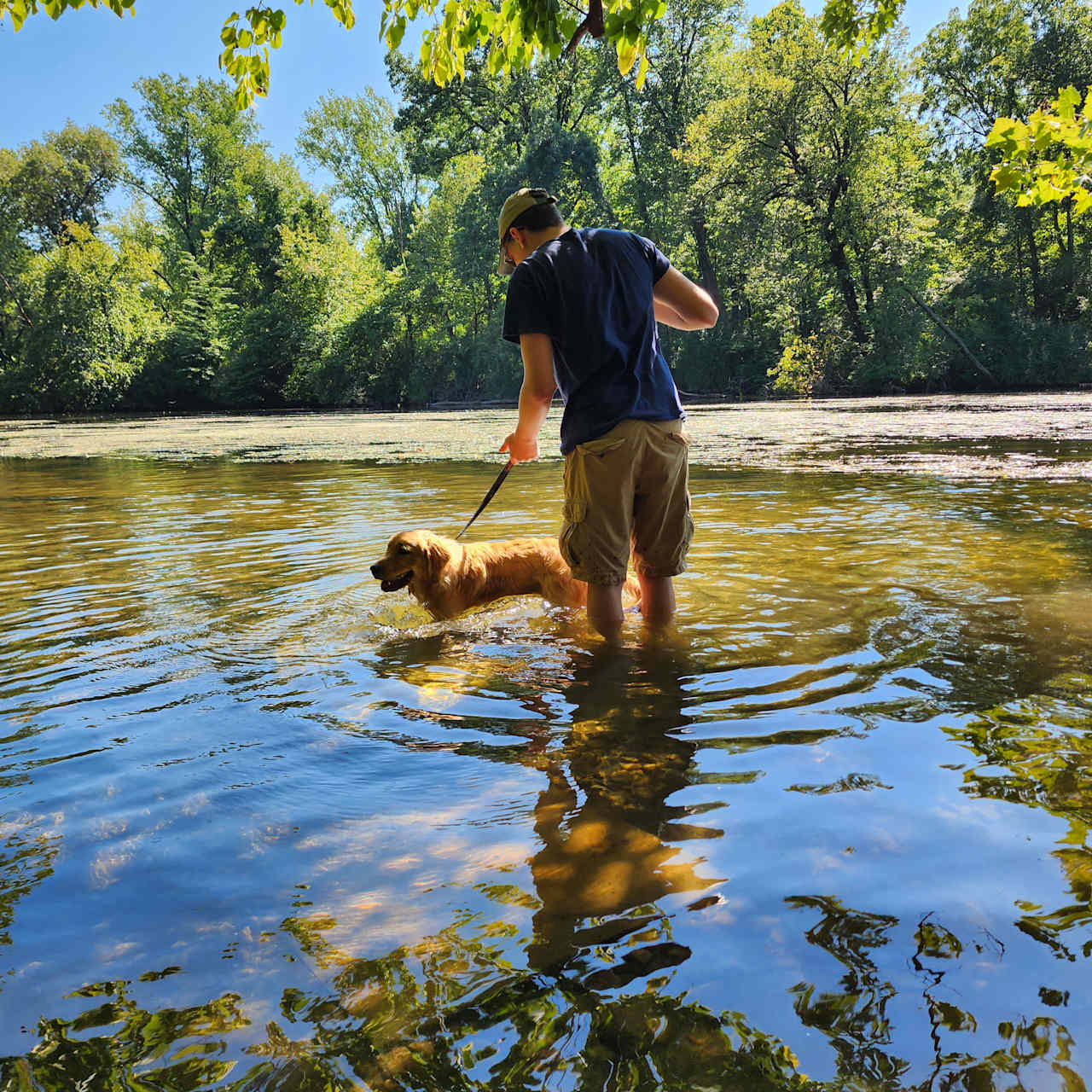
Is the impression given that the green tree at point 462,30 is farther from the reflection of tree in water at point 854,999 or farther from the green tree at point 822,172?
the green tree at point 822,172

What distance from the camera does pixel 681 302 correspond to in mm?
4086

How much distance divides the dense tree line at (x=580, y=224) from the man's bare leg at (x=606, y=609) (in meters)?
29.6

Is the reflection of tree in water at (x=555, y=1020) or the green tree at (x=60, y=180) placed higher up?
the green tree at (x=60, y=180)

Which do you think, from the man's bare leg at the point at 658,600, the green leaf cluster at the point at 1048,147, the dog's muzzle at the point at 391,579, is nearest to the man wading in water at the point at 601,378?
the man's bare leg at the point at 658,600

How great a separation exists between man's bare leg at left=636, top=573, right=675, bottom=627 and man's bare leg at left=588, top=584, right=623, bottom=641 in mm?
231

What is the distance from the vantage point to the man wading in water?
365 cm

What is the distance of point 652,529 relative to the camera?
161 inches

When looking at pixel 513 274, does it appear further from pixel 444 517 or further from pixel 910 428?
pixel 910 428

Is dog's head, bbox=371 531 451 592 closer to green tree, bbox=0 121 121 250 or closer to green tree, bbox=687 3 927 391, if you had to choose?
green tree, bbox=687 3 927 391

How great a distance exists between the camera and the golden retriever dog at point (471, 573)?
501 centimetres

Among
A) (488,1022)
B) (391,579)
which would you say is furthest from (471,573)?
(488,1022)

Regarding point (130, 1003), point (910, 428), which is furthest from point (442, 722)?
point (910, 428)

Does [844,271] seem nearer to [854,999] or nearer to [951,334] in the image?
[951,334]

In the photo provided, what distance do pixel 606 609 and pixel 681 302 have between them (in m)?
1.52
